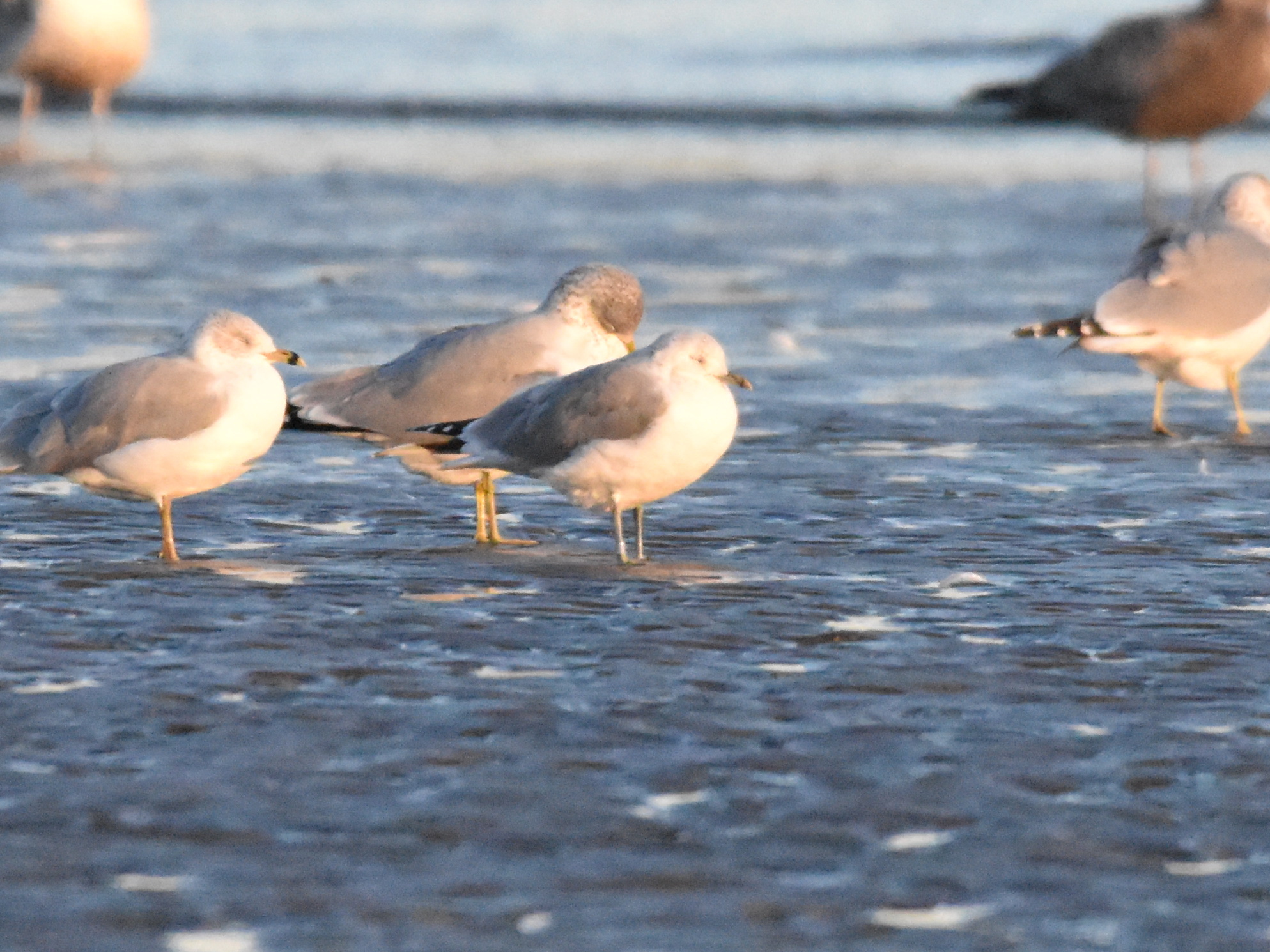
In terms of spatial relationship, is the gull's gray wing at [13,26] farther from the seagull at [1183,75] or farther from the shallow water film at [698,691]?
the shallow water film at [698,691]

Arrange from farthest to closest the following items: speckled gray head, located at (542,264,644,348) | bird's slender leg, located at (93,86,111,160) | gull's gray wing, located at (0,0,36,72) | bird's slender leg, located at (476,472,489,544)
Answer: gull's gray wing, located at (0,0,36,72), bird's slender leg, located at (93,86,111,160), speckled gray head, located at (542,264,644,348), bird's slender leg, located at (476,472,489,544)

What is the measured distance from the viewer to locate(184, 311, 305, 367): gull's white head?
7.21 m

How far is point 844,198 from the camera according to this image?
18.1 m

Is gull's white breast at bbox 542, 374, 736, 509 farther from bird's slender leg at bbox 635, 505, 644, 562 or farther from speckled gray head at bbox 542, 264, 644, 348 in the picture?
speckled gray head at bbox 542, 264, 644, 348

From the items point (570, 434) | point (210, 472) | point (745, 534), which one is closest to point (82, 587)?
point (210, 472)

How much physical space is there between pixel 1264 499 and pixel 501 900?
187 inches

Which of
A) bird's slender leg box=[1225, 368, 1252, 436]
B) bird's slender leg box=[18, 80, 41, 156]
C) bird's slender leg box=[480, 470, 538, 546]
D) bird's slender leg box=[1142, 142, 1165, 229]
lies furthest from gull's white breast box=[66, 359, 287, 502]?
bird's slender leg box=[18, 80, 41, 156]

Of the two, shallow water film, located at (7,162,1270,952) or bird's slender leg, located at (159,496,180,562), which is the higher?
bird's slender leg, located at (159,496,180,562)

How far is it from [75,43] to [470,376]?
1587cm

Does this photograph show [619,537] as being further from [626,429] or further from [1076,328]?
[1076,328]

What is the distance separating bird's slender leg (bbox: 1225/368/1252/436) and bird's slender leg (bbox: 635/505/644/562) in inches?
125

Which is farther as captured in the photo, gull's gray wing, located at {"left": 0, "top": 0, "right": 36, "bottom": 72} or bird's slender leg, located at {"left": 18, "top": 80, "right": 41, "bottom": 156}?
gull's gray wing, located at {"left": 0, "top": 0, "right": 36, "bottom": 72}

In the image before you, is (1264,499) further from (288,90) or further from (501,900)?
(288,90)

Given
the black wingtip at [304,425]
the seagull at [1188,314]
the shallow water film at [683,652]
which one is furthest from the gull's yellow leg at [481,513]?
the seagull at [1188,314]
